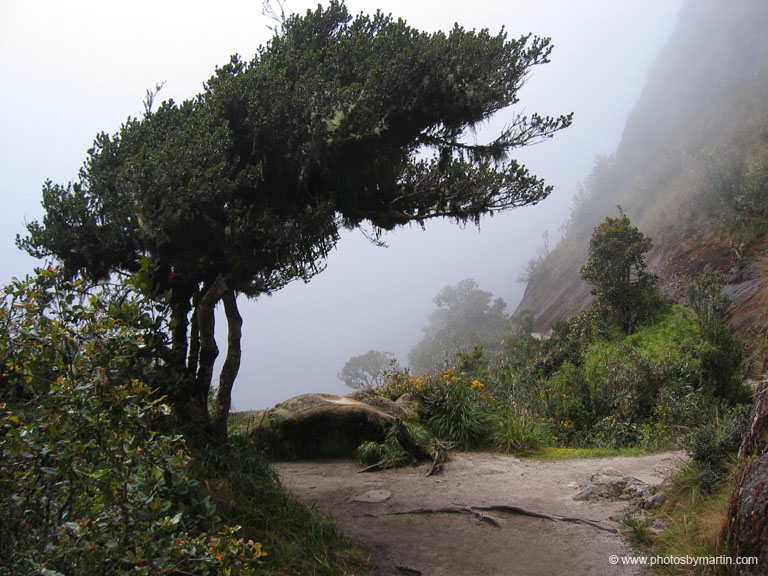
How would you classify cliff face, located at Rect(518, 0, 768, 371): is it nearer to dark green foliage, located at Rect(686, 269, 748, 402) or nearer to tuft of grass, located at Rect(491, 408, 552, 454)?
dark green foliage, located at Rect(686, 269, 748, 402)

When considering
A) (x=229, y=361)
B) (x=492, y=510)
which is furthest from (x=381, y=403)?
(x=492, y=510)

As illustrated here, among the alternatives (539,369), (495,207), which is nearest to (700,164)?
(539,369)

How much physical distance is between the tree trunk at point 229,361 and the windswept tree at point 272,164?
2 centimetres

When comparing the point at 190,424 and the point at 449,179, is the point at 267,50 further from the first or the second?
the point at 190,424

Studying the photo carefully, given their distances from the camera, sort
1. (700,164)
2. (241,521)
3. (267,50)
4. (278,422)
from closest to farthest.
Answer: (241,521)
(267,50)
(278,422)
(700,164)

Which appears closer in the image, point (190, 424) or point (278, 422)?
point (190, 424)

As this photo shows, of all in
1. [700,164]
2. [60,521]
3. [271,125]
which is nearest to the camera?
[60,521]

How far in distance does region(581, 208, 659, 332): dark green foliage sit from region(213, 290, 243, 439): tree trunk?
50.3 ft

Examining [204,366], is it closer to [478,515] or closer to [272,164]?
[272,164]

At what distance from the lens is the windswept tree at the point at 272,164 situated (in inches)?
211

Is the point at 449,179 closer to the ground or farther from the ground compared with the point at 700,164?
closer to the ground

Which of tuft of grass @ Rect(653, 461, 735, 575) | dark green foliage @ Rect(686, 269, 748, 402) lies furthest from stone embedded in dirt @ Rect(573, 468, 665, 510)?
dark green foliage @ Rect(686, 269, 748, 402)

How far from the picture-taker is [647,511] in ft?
15.8

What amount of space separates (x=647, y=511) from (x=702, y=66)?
50067mm
